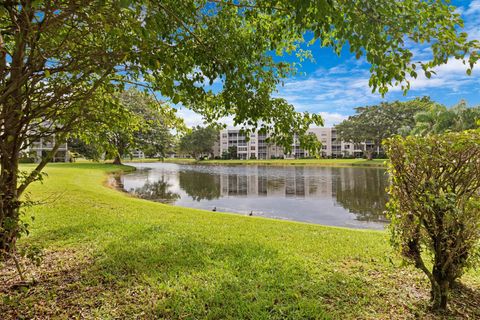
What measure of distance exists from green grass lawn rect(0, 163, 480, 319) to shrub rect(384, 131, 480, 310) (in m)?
0.48

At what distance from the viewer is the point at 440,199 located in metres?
3.05

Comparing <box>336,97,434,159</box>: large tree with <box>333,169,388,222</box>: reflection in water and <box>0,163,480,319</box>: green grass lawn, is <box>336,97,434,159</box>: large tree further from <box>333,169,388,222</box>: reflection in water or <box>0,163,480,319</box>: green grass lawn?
<box>0,163,480,319</box>: green grass lawn

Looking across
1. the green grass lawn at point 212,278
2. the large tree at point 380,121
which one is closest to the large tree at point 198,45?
the green grass lawn at point 212,278

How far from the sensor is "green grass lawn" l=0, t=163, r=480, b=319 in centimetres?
333

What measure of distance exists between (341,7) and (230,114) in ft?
7.50

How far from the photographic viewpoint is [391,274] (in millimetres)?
4410

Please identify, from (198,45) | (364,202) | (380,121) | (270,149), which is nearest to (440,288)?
(198,45)

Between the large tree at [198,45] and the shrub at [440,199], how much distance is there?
1.21m

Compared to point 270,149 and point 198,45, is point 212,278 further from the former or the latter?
point 270,149

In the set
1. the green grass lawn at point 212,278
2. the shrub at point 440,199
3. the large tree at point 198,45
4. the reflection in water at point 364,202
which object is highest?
the large tree at point 198,45

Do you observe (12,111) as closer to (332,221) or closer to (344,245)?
(344,245)

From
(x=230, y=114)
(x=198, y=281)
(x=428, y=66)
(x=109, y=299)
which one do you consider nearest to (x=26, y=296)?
(x=109, y=299)

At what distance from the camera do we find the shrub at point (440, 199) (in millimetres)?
3201

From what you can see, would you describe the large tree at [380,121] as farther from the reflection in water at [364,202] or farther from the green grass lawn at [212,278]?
the green grass lawn at [212,278]
